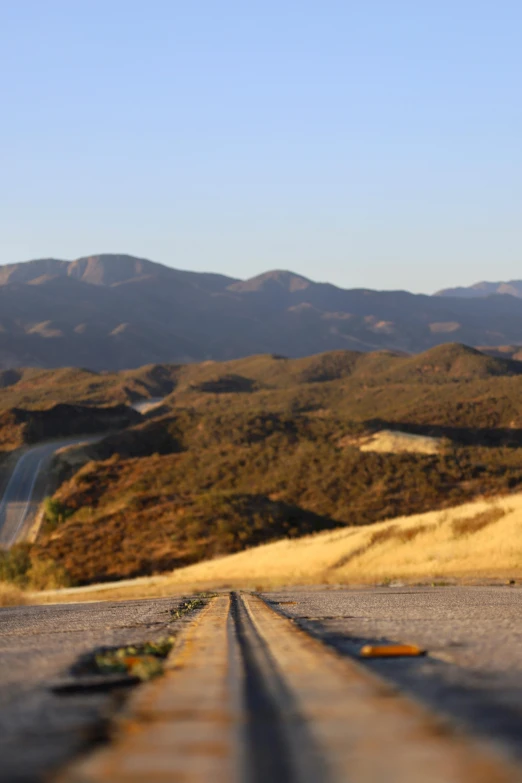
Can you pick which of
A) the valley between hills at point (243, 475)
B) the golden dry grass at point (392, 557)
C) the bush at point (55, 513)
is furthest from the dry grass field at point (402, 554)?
the bush at point (55, 513)

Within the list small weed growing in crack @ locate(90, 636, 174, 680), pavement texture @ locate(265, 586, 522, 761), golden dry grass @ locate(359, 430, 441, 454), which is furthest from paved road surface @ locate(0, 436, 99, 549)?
small weed growing in crack @ locate(90, 636, 174, 680)

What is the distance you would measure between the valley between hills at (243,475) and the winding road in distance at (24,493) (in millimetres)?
1714

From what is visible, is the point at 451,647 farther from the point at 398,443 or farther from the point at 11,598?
the point at 398,443

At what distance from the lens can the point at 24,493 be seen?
285ft

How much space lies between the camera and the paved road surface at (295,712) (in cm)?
286

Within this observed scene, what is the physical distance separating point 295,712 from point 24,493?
86648 mm

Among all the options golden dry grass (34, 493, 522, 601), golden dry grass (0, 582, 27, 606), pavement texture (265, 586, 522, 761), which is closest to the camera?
pavement texture (265, 586, 522, 761)

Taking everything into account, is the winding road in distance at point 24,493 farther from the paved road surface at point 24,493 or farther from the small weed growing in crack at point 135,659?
the small weed growing in crack at point 135,659

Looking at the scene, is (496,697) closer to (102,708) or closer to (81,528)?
(102,708)

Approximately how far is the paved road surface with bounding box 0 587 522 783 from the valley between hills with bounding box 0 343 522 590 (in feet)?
71.3

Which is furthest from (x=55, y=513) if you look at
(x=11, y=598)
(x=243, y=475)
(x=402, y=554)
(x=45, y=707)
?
(x=45, y=707)

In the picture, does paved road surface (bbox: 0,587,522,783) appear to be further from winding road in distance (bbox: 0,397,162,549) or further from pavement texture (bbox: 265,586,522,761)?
winding road in distance (bbox: 0,397,162,549)

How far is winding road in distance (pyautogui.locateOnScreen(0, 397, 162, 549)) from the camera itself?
73.8m

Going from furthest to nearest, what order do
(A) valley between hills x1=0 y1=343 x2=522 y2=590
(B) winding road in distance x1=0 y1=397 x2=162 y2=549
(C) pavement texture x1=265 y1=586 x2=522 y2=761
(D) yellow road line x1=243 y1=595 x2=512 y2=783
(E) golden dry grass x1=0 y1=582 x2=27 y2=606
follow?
(B) winding road in distance x1=0 y1=397 x2=162 y2=549, (A) valley between hills x1=0 y1=343 x2=522 y2=590, (E) golden dry grass x1=0 y1=582 x2=27 y2=606, (C) pavement texture x1=265 y1=586 x2=522 y2=761, (D) yellow road line x1=243 y1=595 x2=512 y2=783
